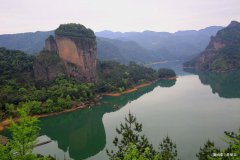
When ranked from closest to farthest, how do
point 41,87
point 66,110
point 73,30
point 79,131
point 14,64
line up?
point 79,131 < point 66,110 < point 41,87 < point 14,64 < point 73,30

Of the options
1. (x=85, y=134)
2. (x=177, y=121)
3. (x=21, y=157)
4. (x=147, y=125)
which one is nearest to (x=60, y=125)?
(x=85, y=134)

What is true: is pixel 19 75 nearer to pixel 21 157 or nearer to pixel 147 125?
pixel 147 125

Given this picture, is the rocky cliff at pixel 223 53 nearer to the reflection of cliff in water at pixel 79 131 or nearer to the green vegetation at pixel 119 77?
the green vegetation at pixel 119 77

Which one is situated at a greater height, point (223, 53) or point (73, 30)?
point (73, 30)

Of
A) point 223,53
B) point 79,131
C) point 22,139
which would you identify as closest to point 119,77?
point 79,131

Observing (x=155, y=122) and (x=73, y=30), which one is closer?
(x=155, y=122)

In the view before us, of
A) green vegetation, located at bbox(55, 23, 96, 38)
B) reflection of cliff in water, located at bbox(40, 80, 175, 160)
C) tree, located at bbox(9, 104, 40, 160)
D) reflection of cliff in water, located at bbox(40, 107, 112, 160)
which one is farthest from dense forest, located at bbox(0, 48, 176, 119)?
tree, located at bbox(9, 104, 40, 160)

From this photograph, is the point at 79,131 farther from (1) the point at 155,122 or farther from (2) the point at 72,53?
(2) the point at 72,53
